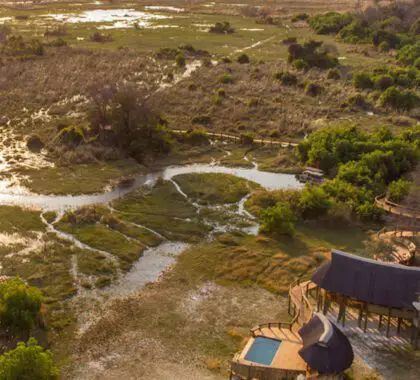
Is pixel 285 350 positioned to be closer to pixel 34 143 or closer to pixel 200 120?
pixel 34 143

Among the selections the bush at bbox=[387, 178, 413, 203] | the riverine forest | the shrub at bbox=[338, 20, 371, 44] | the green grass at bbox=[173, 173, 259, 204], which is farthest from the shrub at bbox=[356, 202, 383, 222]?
the shrub at bbox=[338, 20, 371, 44]

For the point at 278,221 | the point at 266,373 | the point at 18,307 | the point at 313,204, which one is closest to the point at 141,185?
the point at 278,221

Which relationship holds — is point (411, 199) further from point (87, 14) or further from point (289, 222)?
point (87, 14)

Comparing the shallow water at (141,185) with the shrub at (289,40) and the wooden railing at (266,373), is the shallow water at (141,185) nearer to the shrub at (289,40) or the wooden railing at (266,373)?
the wooden railing at (266,373)

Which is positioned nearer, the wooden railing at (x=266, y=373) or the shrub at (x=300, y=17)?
the wooden railing at (x=266, y=373)

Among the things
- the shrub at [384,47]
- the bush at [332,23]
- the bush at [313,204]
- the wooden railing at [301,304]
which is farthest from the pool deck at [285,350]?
the bush at [332,23]

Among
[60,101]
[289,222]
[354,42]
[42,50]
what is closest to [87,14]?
[42,50]
